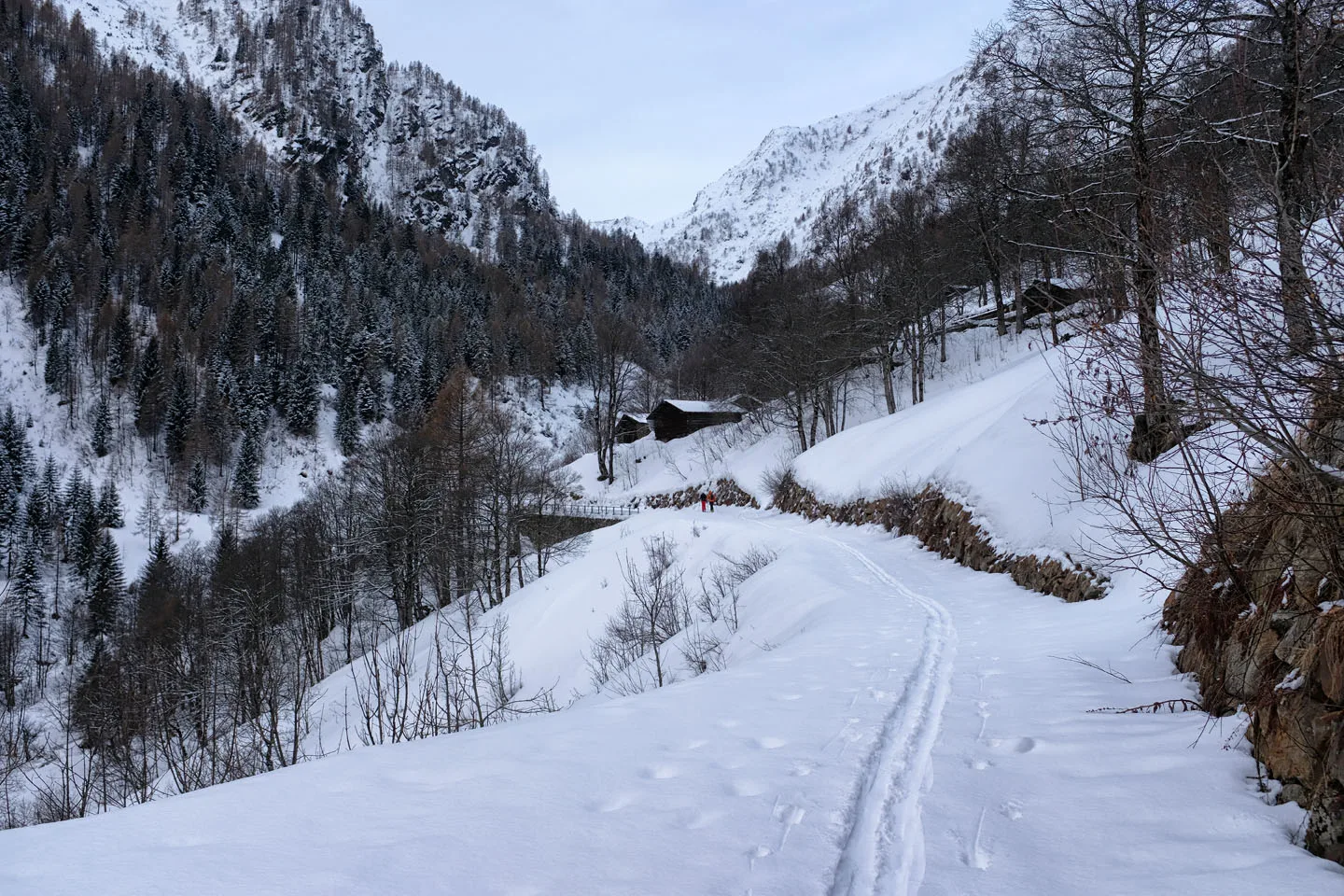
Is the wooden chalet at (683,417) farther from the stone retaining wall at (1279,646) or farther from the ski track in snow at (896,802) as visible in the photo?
the stone retaining wall at (1279,646)

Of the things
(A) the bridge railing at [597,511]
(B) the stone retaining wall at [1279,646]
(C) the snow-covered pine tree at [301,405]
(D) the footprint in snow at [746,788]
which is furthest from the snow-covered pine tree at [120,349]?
(B) the stone retaining wall at [1279,646]

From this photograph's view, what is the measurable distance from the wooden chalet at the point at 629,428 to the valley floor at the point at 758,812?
46470mm

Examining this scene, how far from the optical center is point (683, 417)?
47.1 metres

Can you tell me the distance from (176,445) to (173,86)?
11234 cm

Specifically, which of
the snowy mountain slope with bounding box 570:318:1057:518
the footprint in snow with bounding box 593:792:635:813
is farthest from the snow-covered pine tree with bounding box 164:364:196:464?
the footprint in snow with bounding box 593:792:635:813

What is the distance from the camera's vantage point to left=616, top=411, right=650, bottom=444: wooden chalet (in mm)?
51344

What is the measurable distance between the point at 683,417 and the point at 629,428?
21.7ft

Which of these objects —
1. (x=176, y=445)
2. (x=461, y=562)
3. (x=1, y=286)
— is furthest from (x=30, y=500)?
(x=461, y=562)

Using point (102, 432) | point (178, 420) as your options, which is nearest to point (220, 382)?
point (178, 420)

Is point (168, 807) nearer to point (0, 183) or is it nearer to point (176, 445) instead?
point (176, 445)

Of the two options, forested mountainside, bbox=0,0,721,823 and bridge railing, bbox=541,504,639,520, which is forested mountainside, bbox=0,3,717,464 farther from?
bridge railing, bbox=541,504,639,520

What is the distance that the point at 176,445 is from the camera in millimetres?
63969

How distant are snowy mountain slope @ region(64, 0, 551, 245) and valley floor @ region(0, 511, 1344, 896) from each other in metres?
150

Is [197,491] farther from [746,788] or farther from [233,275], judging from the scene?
[746,788]
